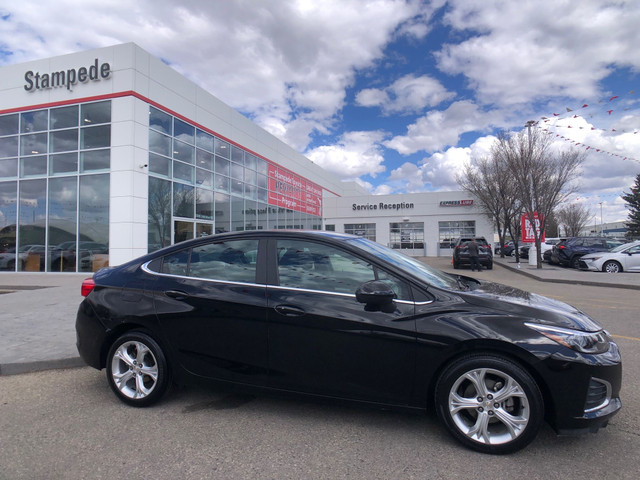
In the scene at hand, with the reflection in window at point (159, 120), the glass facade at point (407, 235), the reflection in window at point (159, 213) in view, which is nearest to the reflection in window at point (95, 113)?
the reflection in window at point (159, 120)

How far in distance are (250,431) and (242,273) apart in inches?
48.6

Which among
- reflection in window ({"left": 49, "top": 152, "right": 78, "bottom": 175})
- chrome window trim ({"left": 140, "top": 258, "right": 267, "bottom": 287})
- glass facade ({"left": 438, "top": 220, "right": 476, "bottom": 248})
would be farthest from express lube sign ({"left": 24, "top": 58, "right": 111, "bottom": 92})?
glass facade ({"left": 438, "top": 220, "right": 476, "bottom": 248})

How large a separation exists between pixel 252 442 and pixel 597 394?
2366 mm

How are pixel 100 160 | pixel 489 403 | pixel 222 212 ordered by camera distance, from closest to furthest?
pixel 489 403 < pixel 100 160 < pixel 222 212

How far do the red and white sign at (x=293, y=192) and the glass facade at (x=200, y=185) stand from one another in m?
0.13

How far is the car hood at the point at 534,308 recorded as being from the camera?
108 inches

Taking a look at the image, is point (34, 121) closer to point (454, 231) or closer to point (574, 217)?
point (454, 231)

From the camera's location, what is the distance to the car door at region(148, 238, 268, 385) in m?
3.18

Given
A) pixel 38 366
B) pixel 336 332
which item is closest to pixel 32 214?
pixel 38 366

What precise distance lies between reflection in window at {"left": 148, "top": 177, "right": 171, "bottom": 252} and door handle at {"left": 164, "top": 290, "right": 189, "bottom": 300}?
12.9m

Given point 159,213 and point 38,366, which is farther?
point 159,213

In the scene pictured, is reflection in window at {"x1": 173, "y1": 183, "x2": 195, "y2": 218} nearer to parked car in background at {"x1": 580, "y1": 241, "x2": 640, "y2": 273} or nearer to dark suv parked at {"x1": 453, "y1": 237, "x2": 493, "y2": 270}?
dark suv parked at {"x1": 453, "y1": 237, "x2": 493, "y2": 270}

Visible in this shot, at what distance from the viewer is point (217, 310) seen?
10.8 feet

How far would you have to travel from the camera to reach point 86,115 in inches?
611
